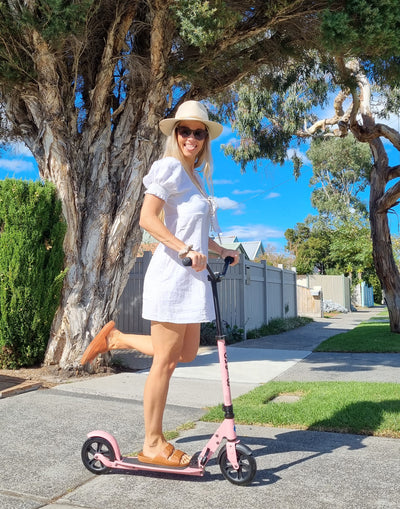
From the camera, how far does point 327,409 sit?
4.37 m

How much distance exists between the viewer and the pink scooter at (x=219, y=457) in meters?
2.67

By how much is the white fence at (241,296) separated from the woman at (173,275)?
23.3ft

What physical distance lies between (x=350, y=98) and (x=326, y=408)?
1110cm

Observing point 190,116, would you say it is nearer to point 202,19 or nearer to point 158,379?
point 158,379

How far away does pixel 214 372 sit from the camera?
6934mm

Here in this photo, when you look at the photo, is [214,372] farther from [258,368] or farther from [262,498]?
[262,498]

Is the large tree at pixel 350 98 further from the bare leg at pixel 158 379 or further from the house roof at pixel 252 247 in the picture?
the house roof at pixel 252 247

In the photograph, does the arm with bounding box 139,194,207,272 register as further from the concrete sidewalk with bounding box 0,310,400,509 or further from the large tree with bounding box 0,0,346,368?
the large tree with bounding box 0,0,346,368

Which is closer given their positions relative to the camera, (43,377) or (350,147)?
(43,377)

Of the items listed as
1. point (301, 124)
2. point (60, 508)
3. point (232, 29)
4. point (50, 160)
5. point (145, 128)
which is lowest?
point (60, 508)

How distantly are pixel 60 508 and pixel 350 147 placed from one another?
32406 mm

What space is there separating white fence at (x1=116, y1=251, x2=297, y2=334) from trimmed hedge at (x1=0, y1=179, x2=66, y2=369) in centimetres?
364

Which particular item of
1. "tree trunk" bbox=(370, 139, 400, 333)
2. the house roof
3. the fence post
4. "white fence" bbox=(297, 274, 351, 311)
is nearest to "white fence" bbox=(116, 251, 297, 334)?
the fence post

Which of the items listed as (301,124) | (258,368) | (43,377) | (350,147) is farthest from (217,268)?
(350,147)
